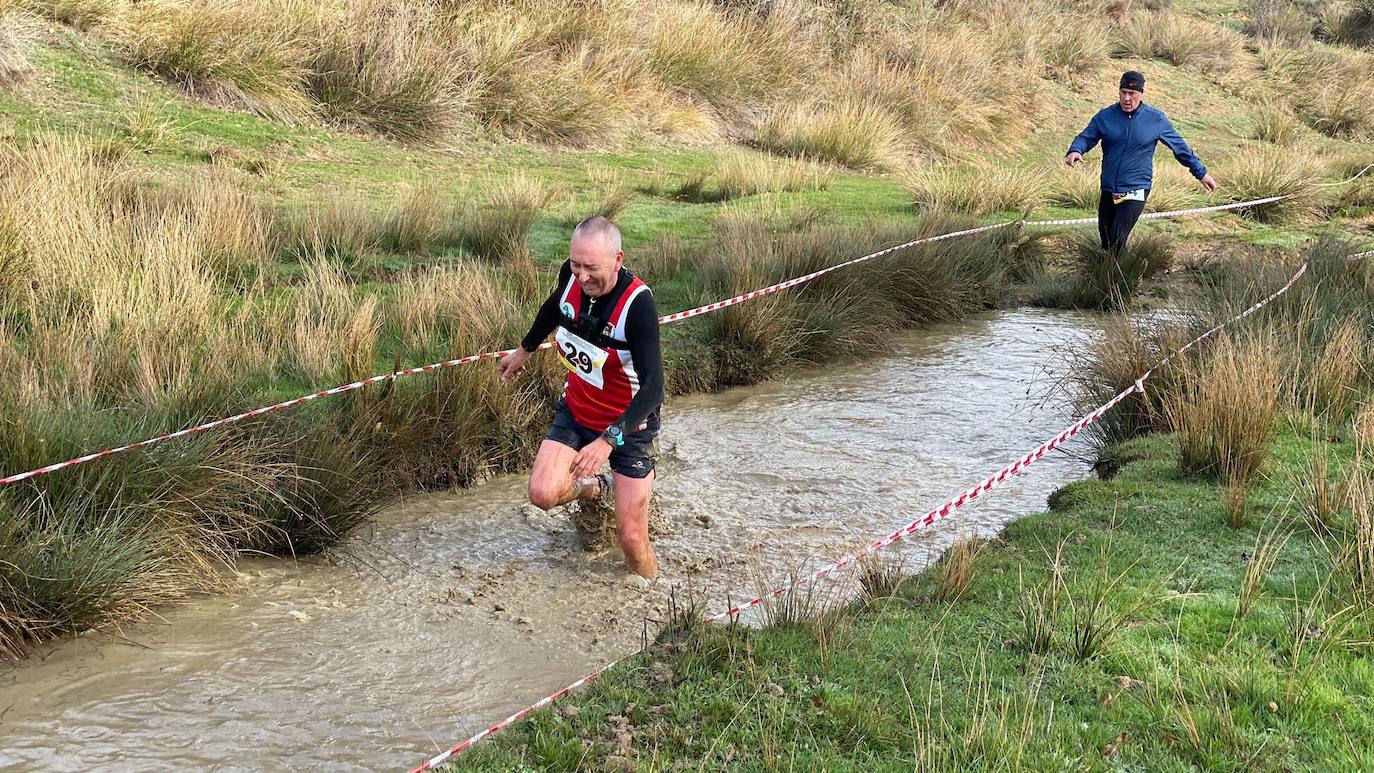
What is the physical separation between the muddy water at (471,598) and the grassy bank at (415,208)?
270 mm

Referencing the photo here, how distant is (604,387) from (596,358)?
0.61 ft

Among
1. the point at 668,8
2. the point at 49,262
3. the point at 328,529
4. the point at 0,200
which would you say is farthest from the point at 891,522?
the point at 668,8

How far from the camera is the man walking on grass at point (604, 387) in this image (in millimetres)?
5121

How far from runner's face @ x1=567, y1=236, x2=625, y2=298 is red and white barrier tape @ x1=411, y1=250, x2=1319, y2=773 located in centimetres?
151

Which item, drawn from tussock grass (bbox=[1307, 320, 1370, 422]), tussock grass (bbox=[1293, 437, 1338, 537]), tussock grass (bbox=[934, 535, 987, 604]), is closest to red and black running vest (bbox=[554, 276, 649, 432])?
tussock grass (bbox=[934, 535, 987, 604])

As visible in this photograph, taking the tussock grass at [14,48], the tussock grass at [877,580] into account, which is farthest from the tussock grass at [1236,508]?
the tussock grass at [14,48]

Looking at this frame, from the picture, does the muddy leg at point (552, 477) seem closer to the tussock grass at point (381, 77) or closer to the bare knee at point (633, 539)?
the bare knee at point (633, 539)

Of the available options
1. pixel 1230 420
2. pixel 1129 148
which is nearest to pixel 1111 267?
pixel 1129 148

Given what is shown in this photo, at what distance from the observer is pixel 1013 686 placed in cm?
395

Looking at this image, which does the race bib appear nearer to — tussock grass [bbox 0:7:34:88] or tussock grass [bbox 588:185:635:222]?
tussock grass [bbox 588:185:635:222]

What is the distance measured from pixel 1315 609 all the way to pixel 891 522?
2.60 m

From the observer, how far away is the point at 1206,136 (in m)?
23.8

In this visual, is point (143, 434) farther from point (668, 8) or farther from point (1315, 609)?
point (668, 8)

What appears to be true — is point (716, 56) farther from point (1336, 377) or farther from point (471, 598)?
point (471, 598)
